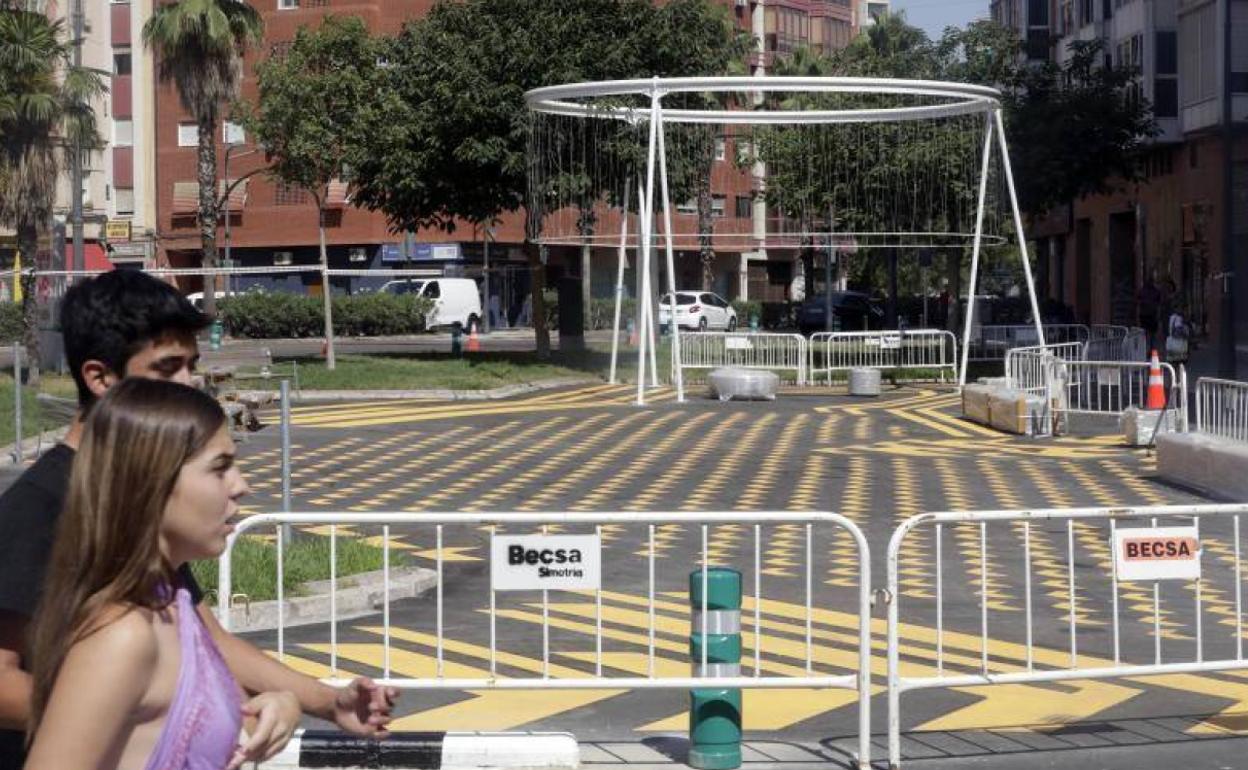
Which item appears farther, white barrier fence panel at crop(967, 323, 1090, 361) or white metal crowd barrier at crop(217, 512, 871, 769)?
white barrier fence panel at crop(967, 323, 1090, 361)

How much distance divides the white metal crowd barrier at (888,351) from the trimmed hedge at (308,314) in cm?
2765

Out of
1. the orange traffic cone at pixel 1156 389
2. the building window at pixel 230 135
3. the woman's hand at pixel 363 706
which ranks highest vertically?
the building window at pixel 230 135

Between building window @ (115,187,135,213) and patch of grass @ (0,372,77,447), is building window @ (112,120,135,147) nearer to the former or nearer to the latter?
building window @ (115,187,135,213)

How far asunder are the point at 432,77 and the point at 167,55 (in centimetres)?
1006

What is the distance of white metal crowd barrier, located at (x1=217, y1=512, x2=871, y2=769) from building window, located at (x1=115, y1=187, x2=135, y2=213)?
204 feet

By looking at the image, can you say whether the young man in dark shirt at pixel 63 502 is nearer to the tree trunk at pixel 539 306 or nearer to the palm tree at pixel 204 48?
the tree trunk at pixel 539 306

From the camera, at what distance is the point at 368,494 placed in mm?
18500

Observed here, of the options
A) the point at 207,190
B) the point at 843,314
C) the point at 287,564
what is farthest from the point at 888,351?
the point at 843,314

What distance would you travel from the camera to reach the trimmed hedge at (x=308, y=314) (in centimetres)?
6091

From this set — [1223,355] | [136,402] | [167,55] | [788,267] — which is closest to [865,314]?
[167,55]

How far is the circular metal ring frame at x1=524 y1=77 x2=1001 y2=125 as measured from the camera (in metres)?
30.4

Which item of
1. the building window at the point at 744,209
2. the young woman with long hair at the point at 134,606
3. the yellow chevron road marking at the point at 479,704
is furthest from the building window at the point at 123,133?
the young woman with long hair at the point at 134,606

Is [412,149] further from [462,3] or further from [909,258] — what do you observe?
[909,258]

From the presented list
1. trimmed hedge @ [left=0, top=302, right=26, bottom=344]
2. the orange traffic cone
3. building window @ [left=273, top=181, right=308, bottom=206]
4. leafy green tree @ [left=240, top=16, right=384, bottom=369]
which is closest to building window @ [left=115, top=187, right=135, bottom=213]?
building window @ [left=273, top=181, right=308, bottom=206]
